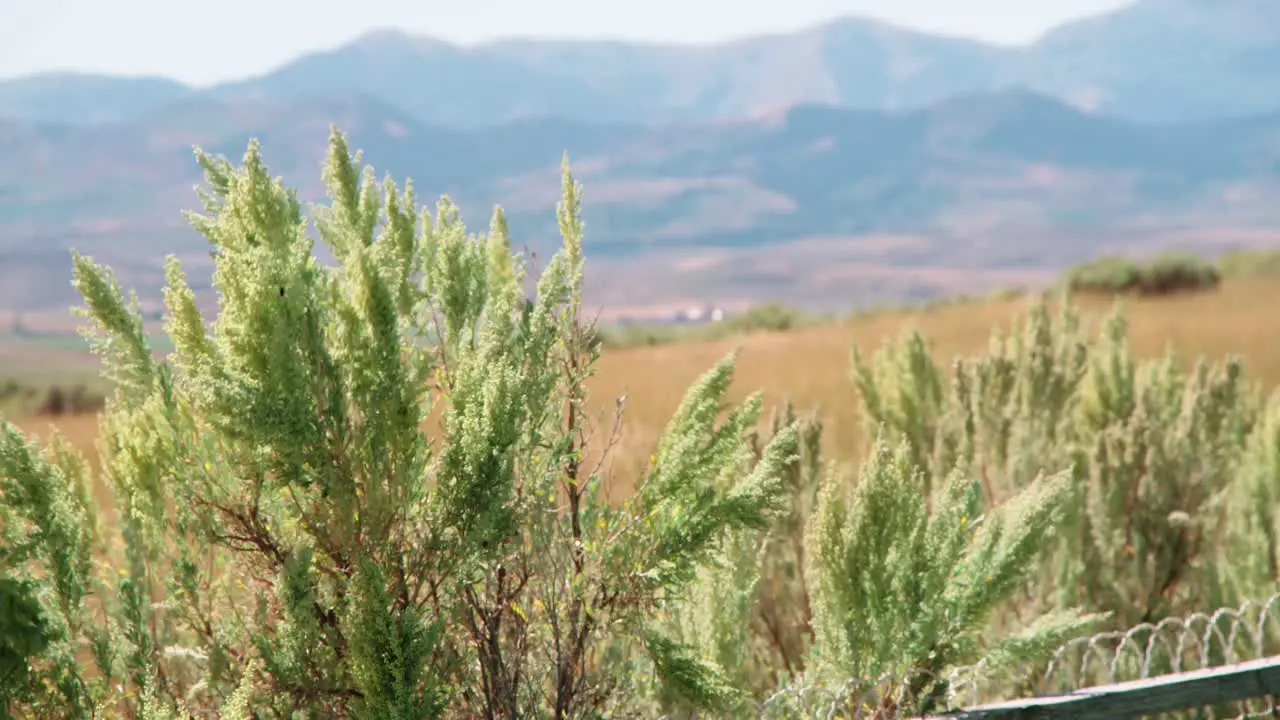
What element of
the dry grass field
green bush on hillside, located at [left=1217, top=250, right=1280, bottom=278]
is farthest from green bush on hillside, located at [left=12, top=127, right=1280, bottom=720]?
green bush on hillside, located at [left=1217, top=250, right=1280, bottom=278]

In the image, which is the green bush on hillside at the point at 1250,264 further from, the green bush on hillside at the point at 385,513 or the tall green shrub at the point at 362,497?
the tall green shrub at the point at 362,497

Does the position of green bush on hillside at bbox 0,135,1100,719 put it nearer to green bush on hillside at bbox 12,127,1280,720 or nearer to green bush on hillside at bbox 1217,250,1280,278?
green bush on hillside at bbox 12,127,1280,720

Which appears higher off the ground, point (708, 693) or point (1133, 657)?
point (708, 693)

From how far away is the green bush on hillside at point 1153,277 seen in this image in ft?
73.6

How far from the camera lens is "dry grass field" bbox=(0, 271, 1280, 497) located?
13.4 m

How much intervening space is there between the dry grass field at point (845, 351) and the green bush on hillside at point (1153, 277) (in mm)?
792

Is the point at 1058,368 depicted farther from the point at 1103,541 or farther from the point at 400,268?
the point at 400,268

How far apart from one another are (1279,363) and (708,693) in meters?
13.1

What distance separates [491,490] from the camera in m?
2.28

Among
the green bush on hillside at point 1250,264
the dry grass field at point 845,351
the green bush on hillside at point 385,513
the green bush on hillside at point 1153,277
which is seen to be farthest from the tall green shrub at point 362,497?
the green bush on hillside at point 1250,264

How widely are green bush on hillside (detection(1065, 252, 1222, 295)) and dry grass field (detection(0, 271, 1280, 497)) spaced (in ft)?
2.60

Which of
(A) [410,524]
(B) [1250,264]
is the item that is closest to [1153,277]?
(B) [1250,264]

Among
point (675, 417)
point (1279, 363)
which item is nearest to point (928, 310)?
point (1279, 363)

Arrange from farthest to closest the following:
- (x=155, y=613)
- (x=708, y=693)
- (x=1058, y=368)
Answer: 1. (x=1058, y=368)
2. (x=155, y=613)
3. (x=708, y=693)
